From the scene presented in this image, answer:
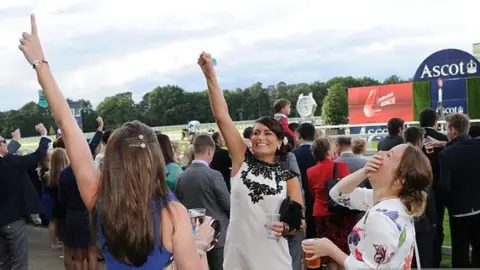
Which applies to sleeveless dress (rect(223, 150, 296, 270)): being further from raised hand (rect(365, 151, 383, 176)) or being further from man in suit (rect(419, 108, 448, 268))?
man in suit (rect(419, 108, 448, 268))

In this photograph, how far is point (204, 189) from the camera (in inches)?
222

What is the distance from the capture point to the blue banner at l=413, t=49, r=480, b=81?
25156 mm

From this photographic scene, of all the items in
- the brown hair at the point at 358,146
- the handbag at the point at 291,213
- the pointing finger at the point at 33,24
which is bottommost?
the handbag at the point at 291,213

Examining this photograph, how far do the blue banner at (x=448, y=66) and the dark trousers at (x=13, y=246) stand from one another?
74.6ft

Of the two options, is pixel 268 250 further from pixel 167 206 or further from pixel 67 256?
pixel 67 256

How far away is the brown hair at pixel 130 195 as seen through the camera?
2242mm

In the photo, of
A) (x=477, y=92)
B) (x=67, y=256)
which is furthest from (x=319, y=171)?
(x=477, y=92)

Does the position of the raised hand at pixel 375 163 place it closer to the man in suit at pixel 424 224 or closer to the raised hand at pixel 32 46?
the raised hand at pixel 32 46

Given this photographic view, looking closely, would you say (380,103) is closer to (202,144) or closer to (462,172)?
(462,172)

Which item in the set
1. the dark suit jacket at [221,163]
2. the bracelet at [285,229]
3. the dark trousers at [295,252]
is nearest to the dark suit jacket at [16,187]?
the dark suit jacket at [221,163]

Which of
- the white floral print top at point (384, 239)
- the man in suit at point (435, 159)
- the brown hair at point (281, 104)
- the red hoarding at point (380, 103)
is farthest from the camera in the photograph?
the red hoarding at point (380, 103)

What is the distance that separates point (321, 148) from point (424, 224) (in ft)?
4.82

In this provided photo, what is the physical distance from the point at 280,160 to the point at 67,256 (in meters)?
4.06

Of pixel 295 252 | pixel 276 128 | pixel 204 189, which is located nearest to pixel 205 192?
pixel 204 189
